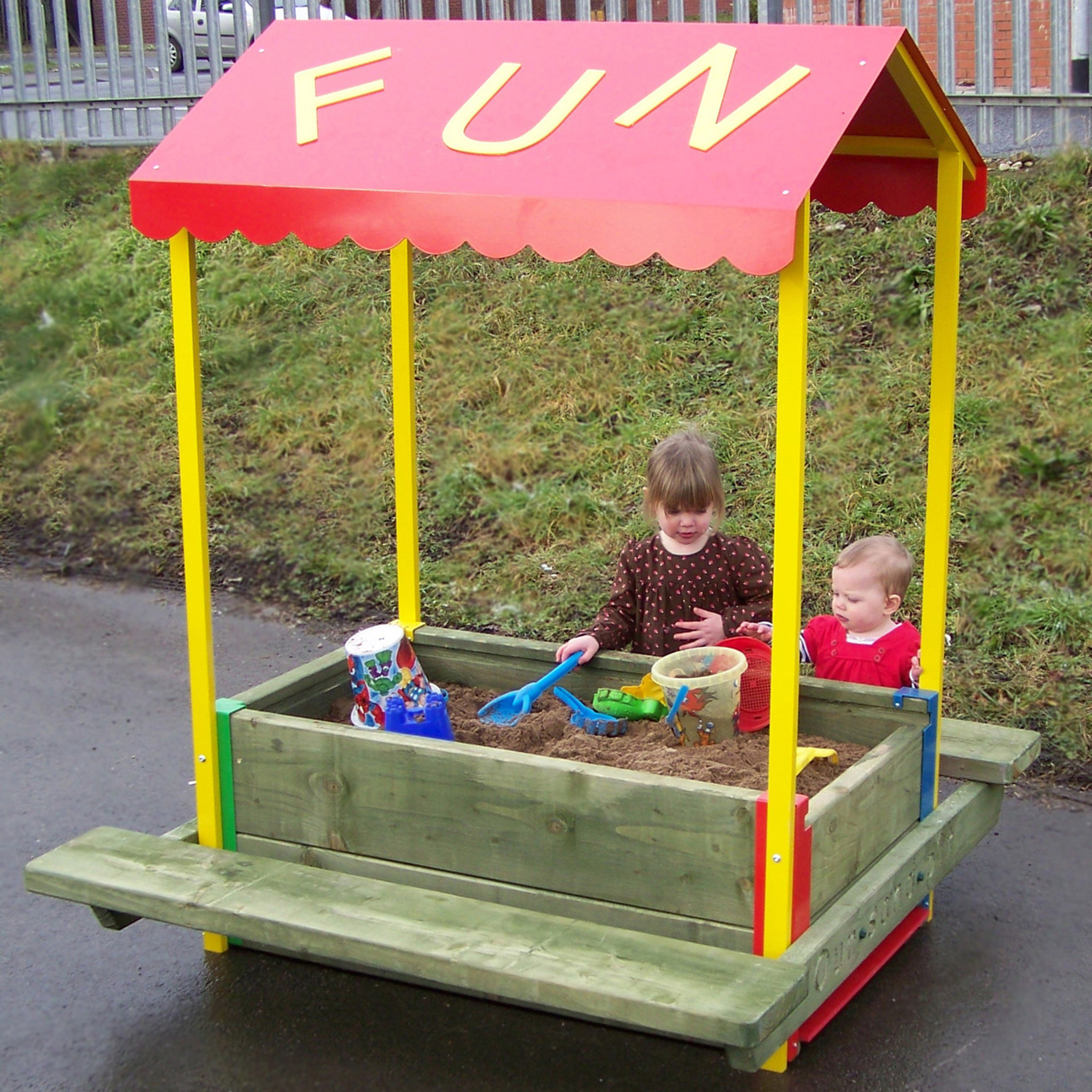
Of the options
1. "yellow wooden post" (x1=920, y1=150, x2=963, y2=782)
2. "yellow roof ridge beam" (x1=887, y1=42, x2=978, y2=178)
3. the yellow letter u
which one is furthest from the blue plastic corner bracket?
the yellow letter u

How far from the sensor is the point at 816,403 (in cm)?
599

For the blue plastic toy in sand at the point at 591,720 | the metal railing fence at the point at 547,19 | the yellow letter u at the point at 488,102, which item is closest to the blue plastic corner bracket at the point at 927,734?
the blue plastic toy in sand at the point at 591,720

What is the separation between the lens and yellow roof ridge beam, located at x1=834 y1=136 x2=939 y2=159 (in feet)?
10.4

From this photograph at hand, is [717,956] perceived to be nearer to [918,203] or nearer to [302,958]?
[302,958]

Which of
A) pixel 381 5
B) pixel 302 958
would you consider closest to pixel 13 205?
pixel 381 5

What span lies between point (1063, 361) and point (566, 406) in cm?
211

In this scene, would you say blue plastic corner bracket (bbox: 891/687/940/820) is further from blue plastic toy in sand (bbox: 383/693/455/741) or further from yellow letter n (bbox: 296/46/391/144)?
yellow letter n (bbox: 296/46/391/144)

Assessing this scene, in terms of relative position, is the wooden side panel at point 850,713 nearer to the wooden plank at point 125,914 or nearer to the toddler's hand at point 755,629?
the toddler's hand at point 755,629

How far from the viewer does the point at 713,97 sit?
8.42 ft

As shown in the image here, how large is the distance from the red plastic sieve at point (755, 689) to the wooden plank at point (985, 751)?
430mm

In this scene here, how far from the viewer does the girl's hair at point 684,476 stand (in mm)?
3525

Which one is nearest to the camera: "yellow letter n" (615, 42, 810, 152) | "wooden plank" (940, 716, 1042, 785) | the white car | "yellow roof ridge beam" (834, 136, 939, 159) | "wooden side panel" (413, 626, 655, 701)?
"yellow letter n" (615, 42, 810, 152)

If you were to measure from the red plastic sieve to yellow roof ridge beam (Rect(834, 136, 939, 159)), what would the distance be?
3.82ft

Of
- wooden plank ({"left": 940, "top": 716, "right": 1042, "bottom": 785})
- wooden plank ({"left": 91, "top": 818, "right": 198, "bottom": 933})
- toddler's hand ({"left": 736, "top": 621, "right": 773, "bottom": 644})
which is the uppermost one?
toddler's hand ({"left": 736, "top": 621, "right": 773, "bottom": 644})
